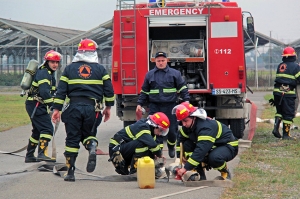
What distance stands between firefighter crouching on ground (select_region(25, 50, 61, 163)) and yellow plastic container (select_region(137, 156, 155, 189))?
121 inches

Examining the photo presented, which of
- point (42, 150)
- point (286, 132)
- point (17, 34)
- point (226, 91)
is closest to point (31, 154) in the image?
point (42, 150)

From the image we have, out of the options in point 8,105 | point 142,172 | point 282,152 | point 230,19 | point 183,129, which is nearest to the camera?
point 142,172

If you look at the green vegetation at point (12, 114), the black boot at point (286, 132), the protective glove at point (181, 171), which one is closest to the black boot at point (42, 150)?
the protective glove at point (181, 171)

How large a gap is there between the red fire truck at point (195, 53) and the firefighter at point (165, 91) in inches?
90.7

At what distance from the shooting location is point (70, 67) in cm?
866

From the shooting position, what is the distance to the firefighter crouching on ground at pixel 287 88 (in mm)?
13383

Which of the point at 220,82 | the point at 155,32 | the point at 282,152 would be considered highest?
the point at 155,32

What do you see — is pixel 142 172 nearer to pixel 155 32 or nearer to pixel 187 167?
pixel 187 167

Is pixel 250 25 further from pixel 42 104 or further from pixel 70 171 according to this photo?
pixel 70 171

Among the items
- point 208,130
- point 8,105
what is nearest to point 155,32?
point 208,130

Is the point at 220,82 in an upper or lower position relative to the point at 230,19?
lower

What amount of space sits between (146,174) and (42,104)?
3379 millimetres

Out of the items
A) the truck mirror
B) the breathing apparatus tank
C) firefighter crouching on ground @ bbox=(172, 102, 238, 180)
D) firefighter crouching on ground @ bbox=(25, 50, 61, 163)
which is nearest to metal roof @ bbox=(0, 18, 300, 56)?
the truck mirror

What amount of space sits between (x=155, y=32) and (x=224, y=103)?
2.24 meters
